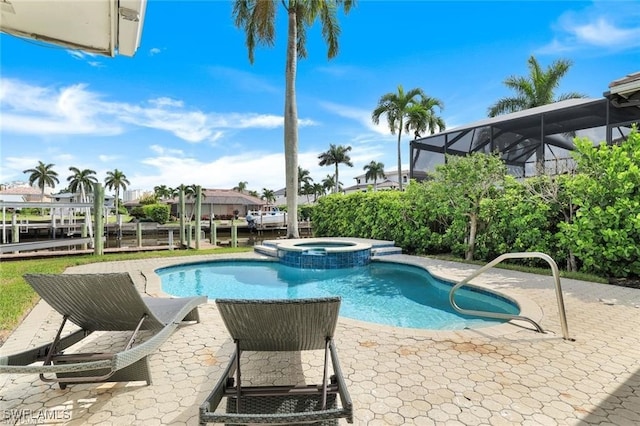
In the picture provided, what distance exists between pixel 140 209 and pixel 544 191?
39141 millimetres

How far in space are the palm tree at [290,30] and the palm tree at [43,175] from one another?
62.1m

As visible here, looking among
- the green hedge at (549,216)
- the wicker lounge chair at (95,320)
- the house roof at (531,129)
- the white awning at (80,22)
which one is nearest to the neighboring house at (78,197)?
the wicker lounge chair at (95,320)

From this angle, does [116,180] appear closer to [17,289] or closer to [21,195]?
[21,195]

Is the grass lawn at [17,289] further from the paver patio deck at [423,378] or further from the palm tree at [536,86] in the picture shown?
the palm tree at [536,86]

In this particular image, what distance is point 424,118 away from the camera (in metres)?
24.7

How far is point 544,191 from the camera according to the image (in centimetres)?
870

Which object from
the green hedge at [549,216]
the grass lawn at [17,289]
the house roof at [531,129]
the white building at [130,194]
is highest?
the white building at [130,194]

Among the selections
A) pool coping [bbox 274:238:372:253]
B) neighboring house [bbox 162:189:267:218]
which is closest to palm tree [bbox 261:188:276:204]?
neighboring house [bbox 162:189:267:218]

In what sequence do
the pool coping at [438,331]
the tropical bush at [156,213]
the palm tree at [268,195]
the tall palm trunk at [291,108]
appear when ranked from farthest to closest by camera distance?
the palm tree at [268,195] → the tropical bush at [156,213] → the tall palm trunk at [291,108] → the pool coping at [438,331]

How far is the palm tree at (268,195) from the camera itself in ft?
232

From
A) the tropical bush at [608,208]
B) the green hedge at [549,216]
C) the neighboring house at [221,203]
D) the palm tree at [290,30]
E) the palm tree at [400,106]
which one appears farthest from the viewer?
the neighboring house at [221,203]

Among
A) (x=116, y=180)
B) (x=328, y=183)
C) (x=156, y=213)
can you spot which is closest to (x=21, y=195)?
(x=156, y=213)

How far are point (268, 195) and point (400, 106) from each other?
49419 mm

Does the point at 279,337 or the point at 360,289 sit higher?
the point at 279,337
